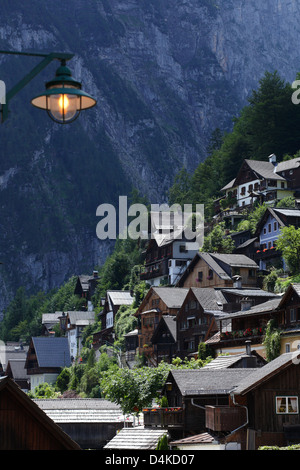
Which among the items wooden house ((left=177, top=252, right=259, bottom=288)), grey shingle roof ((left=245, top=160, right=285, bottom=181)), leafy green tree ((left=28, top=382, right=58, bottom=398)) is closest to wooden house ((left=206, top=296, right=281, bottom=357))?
wooden house ((left=177, top=252, right=259, bottom=288))

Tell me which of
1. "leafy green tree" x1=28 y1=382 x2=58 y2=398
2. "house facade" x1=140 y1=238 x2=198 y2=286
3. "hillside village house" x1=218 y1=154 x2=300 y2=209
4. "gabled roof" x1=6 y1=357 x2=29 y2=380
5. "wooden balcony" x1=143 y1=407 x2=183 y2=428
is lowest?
"leafy green tree" x1=28 y1=382 x2=58 y2=398

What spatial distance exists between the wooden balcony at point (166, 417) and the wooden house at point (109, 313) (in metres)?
52.9

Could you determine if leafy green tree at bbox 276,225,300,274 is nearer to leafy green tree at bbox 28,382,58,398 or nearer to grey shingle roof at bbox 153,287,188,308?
grey shingle roof at bbox 153,287,188,308

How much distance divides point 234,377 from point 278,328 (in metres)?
11.0

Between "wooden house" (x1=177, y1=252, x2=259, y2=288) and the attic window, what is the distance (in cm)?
3810

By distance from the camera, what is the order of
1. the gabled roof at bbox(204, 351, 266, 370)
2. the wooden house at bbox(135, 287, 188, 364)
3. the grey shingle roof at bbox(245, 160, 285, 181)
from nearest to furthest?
the gabled roof at bbox(204, 351, 266, 370) < the wooden house at bbox(135, 287, 188, 364) < the grey shingle roof at bbox(245, 160, 285, 181)

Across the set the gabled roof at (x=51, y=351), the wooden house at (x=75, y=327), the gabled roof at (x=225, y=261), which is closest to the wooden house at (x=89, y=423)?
the gabled roof at (x=225, y=261)

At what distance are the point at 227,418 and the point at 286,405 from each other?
3.01m

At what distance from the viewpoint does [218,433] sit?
39156 millimetres

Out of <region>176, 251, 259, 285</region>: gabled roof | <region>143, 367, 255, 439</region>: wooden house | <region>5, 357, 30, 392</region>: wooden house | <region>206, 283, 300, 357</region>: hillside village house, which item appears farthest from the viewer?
<region>5, 357, 30, 392</region>: wooden house

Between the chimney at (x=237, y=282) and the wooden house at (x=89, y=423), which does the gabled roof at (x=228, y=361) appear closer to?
the wooden house at (x=89, y=423)

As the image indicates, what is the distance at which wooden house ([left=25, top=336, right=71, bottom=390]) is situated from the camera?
100250 millimetres

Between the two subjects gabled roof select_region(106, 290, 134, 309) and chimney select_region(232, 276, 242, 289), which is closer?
chimney select_region(232, 276, 242, 289)

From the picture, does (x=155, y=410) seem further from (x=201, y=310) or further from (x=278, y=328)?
(x=201, y=310)
